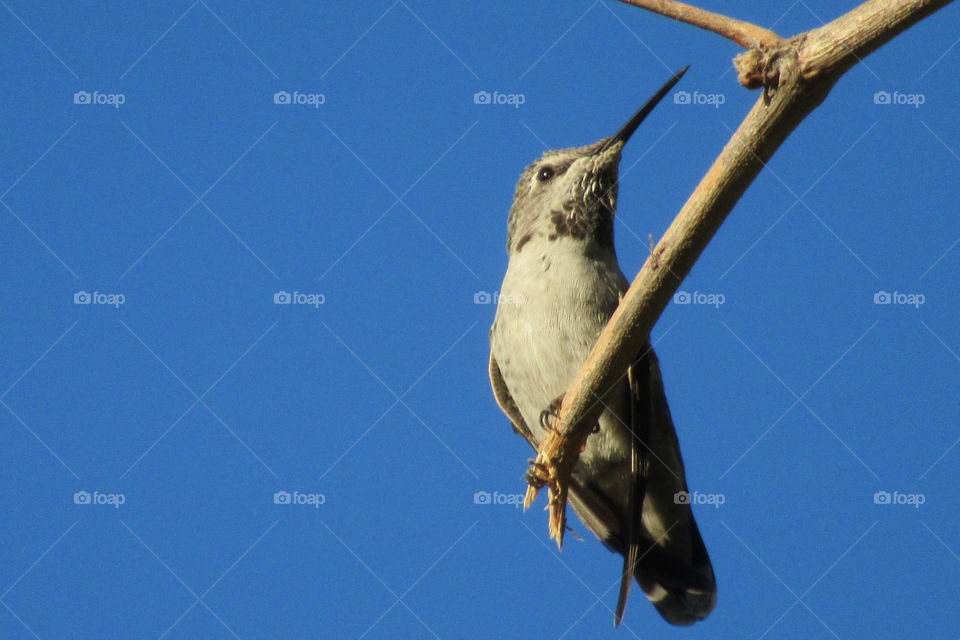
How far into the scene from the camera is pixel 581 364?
266 inches

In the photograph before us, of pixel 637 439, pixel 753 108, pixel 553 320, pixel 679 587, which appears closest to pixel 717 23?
pixel 753 108

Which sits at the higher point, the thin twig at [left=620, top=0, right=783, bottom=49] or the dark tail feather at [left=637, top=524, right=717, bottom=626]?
the thin twig at [left=620, top=0, right=783, bottom=49]

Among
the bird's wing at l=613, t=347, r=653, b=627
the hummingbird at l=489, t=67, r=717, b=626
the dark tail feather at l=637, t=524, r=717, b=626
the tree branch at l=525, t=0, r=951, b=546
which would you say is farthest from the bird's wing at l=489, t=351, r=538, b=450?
the tree branch at l=525, t=0, r=951, b=546

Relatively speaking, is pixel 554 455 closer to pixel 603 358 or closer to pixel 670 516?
pixel 603 358

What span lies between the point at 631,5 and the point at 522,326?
118 inches

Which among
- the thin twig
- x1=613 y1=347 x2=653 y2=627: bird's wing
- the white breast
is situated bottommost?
x1=613 y1=347 x2=653 y2=627: bird's wing

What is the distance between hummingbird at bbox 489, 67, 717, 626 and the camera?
681 centimetres

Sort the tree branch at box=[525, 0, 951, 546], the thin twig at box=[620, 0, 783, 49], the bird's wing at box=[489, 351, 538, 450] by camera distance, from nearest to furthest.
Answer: the tree branch at box=[525, 0, 951, 546]
the thin twig at box=[620, 0, 783, 49]
the bird's wing at box=[489, 351, 538, 450]

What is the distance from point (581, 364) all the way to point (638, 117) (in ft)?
6.40

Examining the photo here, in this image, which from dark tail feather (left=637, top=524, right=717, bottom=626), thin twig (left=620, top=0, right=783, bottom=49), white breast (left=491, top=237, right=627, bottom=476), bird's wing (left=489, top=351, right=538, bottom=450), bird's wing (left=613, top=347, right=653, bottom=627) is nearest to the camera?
thin twig (left=620, top=0, right=783, bottom=49)

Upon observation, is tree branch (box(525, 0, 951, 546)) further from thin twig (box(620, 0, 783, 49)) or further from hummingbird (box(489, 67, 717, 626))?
hummingbird (box(489, 67, 717, 626))

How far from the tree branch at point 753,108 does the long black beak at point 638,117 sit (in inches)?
121

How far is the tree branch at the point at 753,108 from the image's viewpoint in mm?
3641

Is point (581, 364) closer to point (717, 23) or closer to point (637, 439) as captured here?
point (637, 439)
